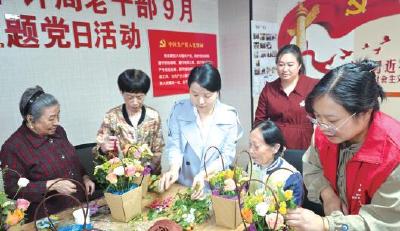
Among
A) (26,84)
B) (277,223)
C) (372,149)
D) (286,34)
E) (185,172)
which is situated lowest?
(185,172)

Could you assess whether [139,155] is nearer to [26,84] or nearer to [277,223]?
[277,223]

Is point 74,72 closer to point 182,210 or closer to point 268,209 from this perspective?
point 182,210

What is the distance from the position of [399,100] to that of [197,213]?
280 cm

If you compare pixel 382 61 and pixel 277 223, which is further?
pixel 382 61

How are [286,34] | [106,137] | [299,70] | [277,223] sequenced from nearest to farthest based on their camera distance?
1. [277,223]
2. [106,137]
3. [299,70]
4. [286,34]

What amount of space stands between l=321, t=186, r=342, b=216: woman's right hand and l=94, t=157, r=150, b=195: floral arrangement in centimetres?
85

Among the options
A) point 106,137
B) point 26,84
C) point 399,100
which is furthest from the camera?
point 399,100

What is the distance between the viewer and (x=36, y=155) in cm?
178

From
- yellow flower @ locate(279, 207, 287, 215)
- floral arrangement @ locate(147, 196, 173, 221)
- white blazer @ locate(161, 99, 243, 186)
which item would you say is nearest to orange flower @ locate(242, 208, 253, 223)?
yellow flower @ locate(279, 207, 287, 215)

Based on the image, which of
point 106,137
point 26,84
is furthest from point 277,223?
point 26,84

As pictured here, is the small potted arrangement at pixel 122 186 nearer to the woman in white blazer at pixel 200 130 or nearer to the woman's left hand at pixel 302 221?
the woman in white blazer at pixel 200 130

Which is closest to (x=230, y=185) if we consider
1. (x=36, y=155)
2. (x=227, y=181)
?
(x=227, y=181)

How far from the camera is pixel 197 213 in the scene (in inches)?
56.0

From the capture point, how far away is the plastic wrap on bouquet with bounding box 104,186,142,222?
4.53 ft
